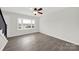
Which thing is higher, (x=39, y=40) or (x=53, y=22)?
(x=53, y=22)

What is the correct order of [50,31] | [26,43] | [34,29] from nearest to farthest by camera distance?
[26,43]
[34,29]
[50,31]

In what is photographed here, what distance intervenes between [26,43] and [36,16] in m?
0.62

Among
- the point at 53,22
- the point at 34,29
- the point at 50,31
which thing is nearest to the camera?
the point at 34,29

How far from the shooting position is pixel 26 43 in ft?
4.62

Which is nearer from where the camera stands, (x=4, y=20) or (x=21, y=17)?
(x=4, y=20)

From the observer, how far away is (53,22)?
190cm

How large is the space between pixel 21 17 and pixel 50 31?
0.76 m

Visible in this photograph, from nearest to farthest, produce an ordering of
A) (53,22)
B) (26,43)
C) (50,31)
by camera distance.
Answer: (26,43) → (50,31) → (53,22)
